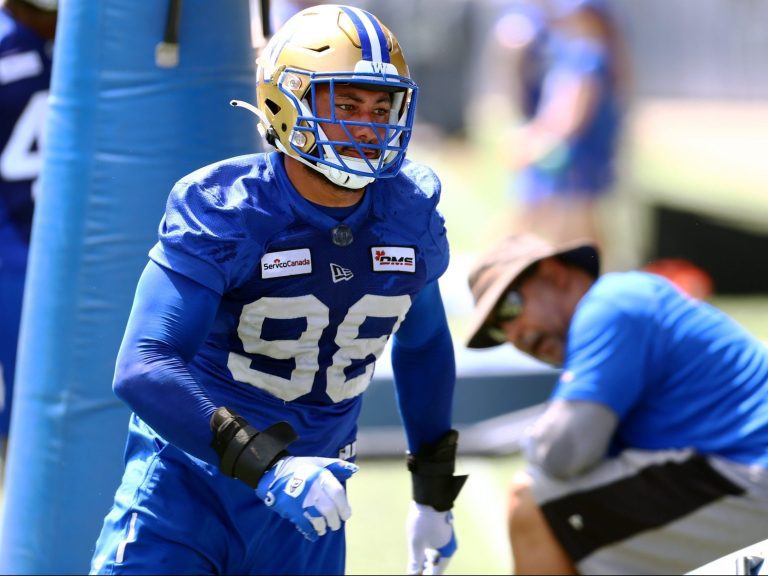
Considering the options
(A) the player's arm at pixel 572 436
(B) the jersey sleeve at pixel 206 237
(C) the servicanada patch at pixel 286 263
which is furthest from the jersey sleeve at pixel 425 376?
(A) the player's arm at pixel 572 436

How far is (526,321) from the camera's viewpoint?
442 centimetres

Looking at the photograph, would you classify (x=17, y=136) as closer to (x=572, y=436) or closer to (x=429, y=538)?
(x=572, y=436)

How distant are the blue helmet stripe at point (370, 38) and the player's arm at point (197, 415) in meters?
0.60

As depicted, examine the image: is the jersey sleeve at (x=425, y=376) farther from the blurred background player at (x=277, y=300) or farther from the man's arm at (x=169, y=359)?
the man's arm at (x=169, y=359)

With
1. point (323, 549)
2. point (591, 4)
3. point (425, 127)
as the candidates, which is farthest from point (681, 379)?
point (425, 127)

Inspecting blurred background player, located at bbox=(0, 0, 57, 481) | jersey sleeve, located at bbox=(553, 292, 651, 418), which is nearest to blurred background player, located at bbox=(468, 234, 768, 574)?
jersey sleeve, located at bbox=(553, 292, 651, 418)

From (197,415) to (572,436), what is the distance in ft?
5.73

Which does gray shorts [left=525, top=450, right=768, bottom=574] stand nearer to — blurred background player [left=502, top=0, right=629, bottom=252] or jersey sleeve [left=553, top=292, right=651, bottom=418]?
jersey sleeve [left=553, top=292, right=651, bottom=418]

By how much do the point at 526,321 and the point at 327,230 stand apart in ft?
5.42

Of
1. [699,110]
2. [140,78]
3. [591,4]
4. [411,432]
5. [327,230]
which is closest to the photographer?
[327,230]

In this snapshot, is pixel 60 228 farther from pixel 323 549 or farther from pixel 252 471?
pixel 252 471

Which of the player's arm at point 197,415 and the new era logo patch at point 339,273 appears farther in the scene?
the new era logo patch at point 339,273

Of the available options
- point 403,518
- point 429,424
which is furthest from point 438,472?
point 403,518

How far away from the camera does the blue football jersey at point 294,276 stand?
2.75 meters
